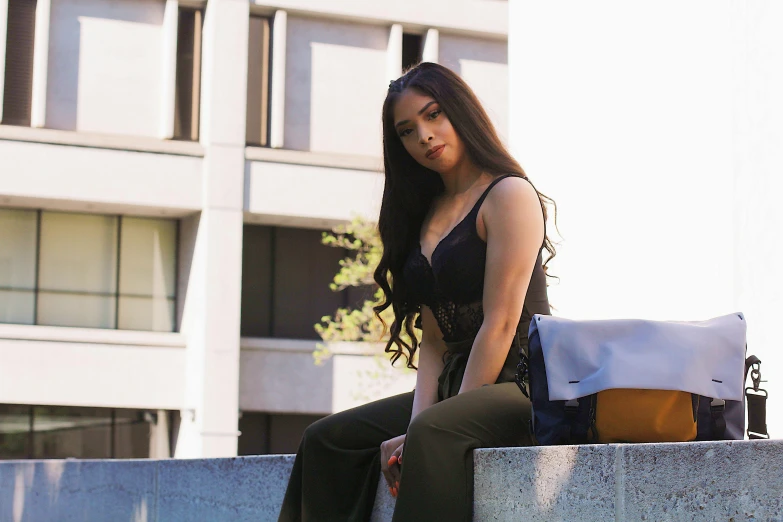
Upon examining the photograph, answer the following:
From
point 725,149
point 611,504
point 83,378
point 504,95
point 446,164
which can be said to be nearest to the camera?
point 611,504

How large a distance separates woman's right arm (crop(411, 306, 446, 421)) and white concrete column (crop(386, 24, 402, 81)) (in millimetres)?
21542

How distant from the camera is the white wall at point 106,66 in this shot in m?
24.2

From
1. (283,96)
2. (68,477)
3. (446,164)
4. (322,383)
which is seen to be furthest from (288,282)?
(446,164)

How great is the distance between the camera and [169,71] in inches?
975

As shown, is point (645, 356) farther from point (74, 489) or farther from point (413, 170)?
point (74, 489)

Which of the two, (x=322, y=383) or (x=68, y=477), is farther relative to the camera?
(x=322, y=383)

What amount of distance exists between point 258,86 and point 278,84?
0.52m

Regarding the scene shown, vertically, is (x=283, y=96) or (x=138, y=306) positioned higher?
(x=283, y=96)

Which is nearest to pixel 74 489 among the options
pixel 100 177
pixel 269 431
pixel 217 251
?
pixel 217 251

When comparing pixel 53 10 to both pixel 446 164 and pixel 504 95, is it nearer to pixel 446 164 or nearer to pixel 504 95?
pixel 504 95

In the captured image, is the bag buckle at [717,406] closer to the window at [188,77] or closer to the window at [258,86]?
the window at [188,77]

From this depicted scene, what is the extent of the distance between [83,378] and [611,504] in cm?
2153

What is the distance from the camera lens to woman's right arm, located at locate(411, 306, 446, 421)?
4.49m

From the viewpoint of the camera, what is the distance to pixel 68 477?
27.0 ft
